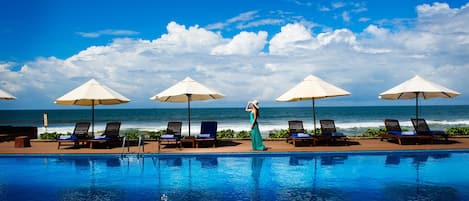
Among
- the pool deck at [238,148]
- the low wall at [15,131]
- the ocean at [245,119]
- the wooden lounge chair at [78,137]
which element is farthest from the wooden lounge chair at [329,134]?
the low wall at [15,131]

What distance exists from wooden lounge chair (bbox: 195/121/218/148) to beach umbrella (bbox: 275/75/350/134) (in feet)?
7.55

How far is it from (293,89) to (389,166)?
415 centimetres

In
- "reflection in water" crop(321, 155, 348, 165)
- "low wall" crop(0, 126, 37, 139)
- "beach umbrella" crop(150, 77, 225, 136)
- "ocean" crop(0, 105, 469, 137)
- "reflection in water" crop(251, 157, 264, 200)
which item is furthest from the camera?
"ocean" crop(0, 105, 469, 137)

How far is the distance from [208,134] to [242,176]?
161 inches

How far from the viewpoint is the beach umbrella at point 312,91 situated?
12156 millimetres

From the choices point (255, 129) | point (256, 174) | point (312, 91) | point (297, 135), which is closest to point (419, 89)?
point (312, 91)

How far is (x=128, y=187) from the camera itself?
7785 mm

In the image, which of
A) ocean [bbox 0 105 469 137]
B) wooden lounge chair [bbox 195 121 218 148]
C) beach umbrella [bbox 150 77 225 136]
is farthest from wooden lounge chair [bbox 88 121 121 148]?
ocean [bbox 0 105 469 137]

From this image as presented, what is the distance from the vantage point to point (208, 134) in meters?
12.6

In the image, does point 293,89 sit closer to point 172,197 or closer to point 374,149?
point 374,149

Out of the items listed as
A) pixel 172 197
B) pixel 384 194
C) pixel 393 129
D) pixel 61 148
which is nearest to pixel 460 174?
pixel 384 194

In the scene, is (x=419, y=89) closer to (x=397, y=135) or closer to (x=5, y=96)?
(x=397, y=135)

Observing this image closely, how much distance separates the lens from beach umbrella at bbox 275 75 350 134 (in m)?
12.2

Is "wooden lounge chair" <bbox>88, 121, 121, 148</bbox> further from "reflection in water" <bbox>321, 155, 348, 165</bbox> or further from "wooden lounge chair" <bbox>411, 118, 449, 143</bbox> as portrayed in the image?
"wooden lounge chair" <bbox>411, 118, 449, 143</bbox>
